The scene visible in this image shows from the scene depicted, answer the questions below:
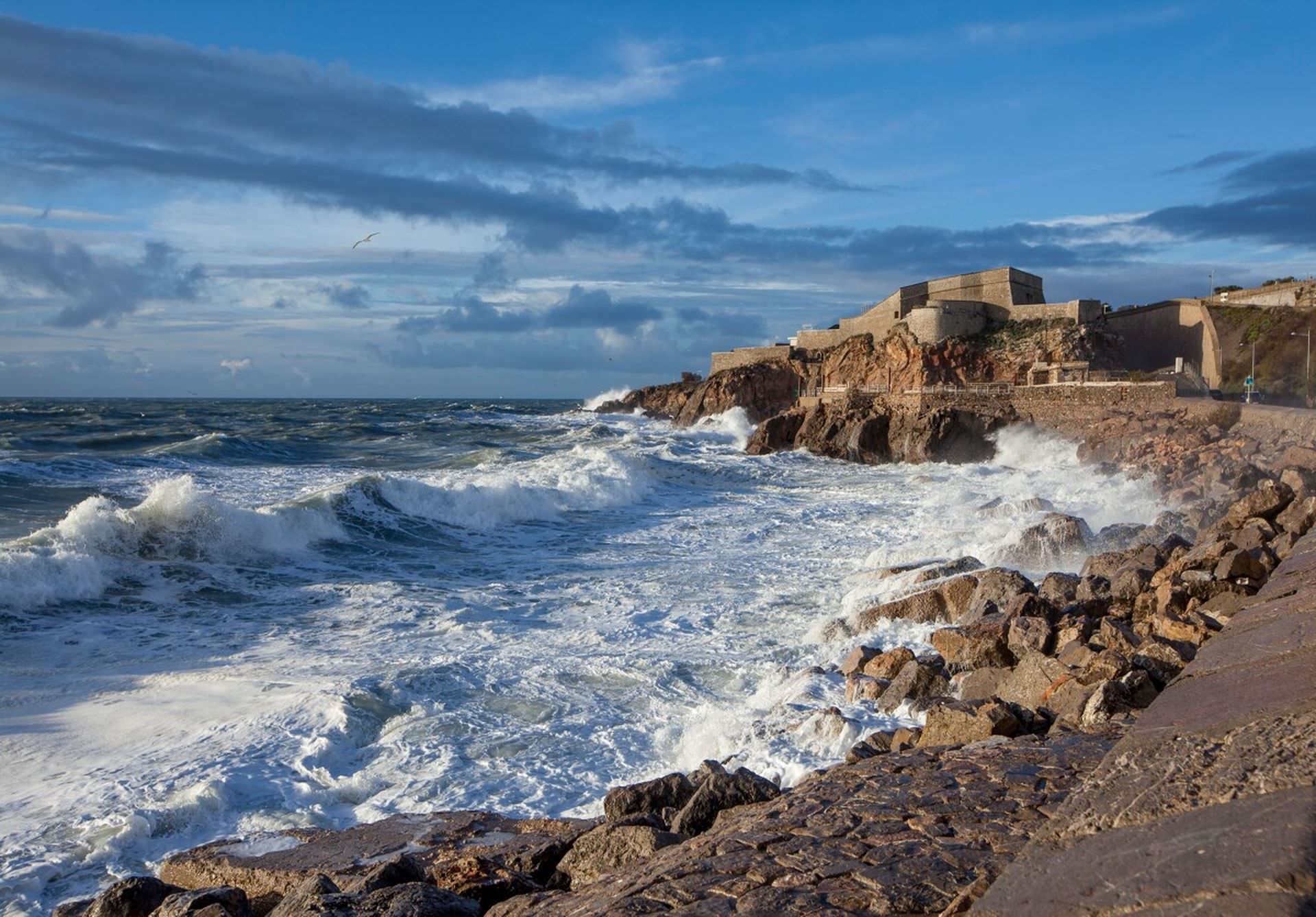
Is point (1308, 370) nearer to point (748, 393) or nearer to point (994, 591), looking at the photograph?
point (748, 393)

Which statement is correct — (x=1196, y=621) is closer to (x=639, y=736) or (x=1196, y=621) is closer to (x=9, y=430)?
(x=639, y=736)

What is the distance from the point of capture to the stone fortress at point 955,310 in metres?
37.7

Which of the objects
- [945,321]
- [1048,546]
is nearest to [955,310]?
[945,321]

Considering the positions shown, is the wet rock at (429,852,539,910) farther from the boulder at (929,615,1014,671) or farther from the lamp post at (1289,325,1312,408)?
the lamp post at (1289,325,1312,408)

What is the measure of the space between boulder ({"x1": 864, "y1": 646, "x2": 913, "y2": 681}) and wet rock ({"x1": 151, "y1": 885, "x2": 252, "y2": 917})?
4.97 m

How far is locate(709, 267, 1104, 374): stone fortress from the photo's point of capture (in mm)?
37688

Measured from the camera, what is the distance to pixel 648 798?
4.87 metres

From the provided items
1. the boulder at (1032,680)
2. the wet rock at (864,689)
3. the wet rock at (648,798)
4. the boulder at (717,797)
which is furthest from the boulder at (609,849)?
the wet rock at (864,689)

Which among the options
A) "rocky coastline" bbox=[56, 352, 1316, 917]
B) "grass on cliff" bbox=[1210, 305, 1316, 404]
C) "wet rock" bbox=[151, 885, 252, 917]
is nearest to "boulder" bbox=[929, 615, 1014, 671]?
"rocky coastline" bbox=[56, 352, 1316, 917]

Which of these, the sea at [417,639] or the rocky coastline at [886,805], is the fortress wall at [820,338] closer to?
the sea at [417,639]

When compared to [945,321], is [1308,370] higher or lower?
lower

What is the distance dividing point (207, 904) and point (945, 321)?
36712mm

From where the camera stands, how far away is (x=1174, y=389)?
88.6 feet

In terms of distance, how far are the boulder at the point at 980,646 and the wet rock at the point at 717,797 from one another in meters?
3.41
